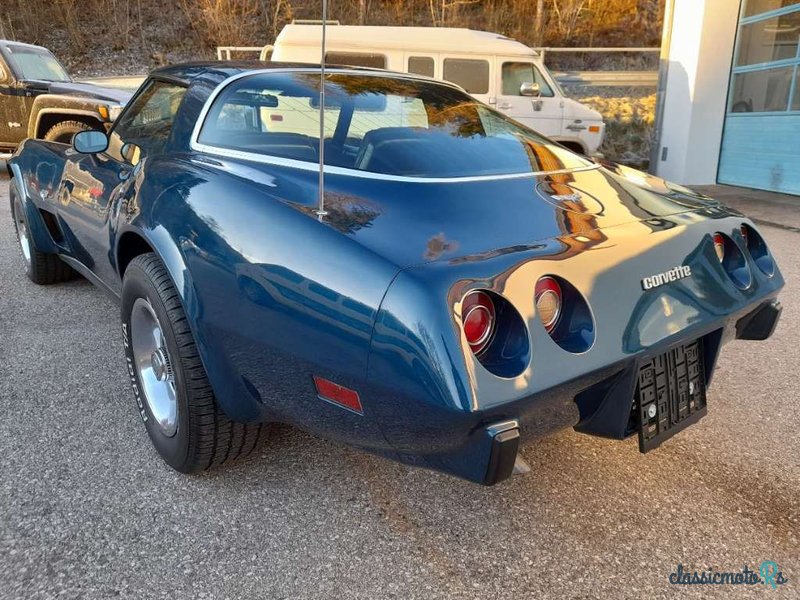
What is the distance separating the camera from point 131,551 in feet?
6.11

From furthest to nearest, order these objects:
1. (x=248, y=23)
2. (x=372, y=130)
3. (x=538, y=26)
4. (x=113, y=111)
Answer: (x=538, y=26)
(x=248, y=23)
(x=113, y=111)
(x=372, y=130)

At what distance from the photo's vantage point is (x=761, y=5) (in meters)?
9.38

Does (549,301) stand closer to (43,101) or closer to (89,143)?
(89,143)

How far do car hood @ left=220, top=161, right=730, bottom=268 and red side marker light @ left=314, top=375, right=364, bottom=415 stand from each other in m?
0.36

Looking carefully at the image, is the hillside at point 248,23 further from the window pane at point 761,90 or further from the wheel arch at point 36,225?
the wheel arch at point 36,225

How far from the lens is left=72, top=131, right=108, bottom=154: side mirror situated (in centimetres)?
290

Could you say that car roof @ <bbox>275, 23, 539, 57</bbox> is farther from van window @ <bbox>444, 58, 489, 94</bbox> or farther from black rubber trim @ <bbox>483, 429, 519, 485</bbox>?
black rubber trim @ <bbox>483, 429, 519, 485</bbox>

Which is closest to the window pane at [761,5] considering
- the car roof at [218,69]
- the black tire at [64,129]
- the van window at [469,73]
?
the van window at [469,73]

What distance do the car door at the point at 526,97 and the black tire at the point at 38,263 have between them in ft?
22.1

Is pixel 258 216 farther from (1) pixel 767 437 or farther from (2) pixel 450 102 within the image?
(1) pixel 767 437

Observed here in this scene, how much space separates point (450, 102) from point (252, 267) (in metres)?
1.50

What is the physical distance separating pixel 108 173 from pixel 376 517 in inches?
77.9

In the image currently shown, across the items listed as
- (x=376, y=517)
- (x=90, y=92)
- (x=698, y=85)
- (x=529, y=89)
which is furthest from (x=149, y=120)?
(x=698, y=85)

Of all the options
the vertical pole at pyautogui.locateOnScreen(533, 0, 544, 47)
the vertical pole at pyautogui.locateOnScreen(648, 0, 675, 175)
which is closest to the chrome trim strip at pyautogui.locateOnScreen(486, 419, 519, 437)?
the vertical pole at pyautogui.locateOnScreen(648, 0, 675, 175)
